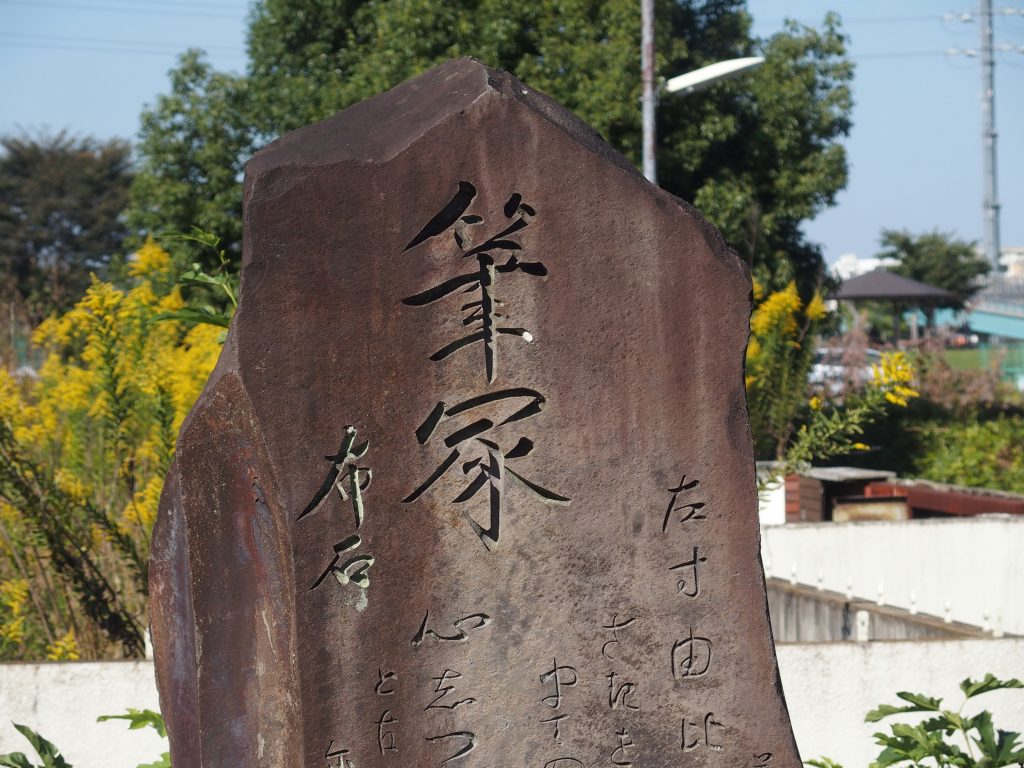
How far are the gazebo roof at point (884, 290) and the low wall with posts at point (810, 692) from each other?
52.1 ft

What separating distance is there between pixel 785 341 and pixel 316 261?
6.41 m

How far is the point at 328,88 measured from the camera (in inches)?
495

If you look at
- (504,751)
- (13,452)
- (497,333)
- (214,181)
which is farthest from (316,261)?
(214,181)

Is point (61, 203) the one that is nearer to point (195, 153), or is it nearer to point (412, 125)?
point (195, 153)

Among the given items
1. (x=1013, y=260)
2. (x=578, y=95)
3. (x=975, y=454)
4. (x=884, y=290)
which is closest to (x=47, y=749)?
(x=578, y=95)

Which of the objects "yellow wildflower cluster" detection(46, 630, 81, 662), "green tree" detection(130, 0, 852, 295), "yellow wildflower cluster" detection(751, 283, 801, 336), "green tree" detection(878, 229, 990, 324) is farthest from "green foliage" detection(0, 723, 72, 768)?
"green tree" detection(878, 229, 990, 324)

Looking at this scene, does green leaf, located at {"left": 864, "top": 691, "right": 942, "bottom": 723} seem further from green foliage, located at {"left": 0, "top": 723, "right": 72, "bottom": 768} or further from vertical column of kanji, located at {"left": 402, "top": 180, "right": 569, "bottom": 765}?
green foliage, located at {"left": 0, "top": 723, "right": 72, "bottom": 768}

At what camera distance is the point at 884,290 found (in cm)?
2114

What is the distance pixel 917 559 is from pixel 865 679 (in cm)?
260

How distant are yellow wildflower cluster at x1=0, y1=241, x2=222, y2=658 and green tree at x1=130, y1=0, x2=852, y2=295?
5.78 m

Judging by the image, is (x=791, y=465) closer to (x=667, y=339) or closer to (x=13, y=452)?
(x=667, y=339)

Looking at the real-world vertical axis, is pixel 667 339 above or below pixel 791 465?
above

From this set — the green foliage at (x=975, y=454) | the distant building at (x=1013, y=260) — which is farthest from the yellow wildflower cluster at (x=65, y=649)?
the distant building at (x=1013, y=260)

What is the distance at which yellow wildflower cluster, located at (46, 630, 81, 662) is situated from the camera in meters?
5.21
